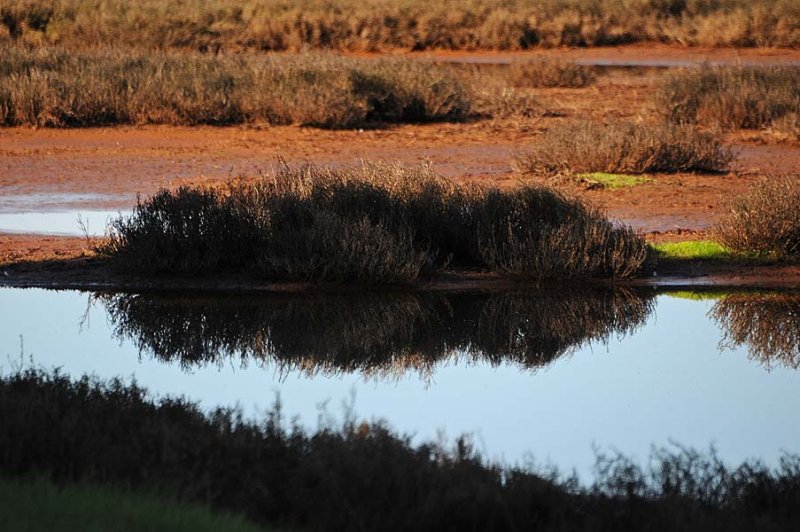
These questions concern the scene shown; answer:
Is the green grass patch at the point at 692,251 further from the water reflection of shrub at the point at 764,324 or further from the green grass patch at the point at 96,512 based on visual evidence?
the green grass patch at the point at 96,512

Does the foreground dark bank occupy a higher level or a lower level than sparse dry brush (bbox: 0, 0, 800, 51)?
higher

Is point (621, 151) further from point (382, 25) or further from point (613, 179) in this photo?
point (382, 25)

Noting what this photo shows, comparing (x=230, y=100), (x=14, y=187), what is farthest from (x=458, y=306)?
(x=230, y=100)

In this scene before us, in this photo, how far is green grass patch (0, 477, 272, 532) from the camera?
5.39 m

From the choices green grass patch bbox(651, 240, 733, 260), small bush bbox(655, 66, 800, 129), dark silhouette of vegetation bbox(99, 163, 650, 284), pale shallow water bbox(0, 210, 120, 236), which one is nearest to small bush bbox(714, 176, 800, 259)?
green grass patch bbox(651, 240, 733, 260)

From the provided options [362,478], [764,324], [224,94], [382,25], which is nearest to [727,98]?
[224,94]

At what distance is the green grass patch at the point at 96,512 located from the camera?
5.39 meters

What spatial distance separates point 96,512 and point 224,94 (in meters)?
19.7

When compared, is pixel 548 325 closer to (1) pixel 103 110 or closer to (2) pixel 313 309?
(2) pixel 313 309

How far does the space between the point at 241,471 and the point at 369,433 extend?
2.82ft

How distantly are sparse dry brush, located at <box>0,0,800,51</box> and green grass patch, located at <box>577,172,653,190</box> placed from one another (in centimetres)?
2098

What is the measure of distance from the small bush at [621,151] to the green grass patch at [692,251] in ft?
14.8

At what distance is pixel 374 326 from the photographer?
12.3 metres

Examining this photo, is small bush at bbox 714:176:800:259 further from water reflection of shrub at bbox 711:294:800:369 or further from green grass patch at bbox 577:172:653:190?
green grass patch at bbox 577:172:653:190
